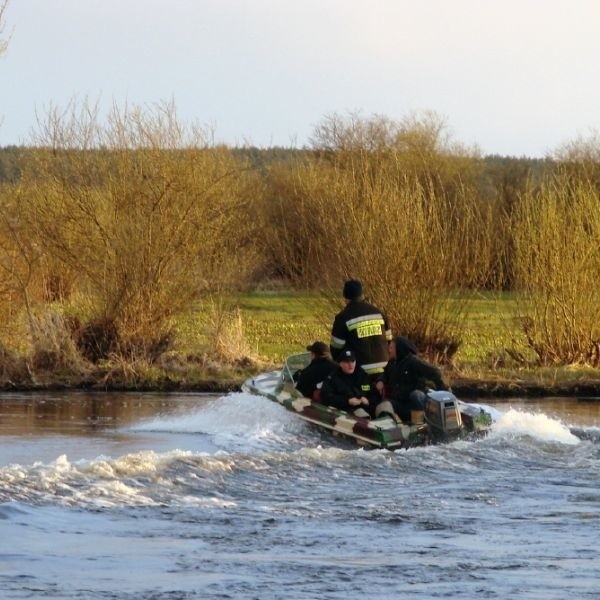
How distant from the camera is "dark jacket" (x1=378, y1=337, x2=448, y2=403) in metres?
17.6

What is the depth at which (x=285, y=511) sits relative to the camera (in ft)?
43.6

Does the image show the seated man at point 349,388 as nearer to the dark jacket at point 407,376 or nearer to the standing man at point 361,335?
the standing man at point 361,335

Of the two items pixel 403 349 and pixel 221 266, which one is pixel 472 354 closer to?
pixel 221 266

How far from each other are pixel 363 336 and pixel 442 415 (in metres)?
1.71

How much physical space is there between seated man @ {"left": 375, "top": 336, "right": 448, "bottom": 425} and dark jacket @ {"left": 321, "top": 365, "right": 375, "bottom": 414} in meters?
0.16

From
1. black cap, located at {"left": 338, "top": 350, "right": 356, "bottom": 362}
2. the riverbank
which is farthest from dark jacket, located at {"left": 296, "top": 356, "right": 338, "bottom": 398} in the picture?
the riverbank

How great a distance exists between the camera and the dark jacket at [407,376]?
57.8ft

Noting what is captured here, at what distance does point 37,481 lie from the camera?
14.2 meters

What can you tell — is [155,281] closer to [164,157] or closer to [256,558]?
[164,157]

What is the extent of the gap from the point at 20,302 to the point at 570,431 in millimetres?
12349

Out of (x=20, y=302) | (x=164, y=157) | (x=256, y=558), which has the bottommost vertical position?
(x=256, y=558)

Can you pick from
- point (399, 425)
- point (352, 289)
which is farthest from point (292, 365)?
point (399, 425)

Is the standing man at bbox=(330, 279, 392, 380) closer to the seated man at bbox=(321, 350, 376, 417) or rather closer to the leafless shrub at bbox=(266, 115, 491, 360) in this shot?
the seated man at bbox=(321, 350, 376, 417)

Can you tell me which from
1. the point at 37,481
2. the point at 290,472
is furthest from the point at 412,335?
the point at 37,481
